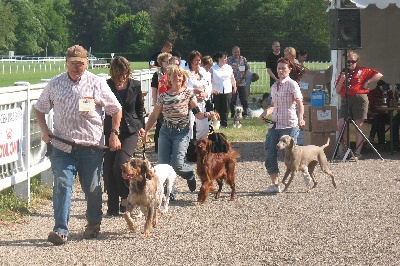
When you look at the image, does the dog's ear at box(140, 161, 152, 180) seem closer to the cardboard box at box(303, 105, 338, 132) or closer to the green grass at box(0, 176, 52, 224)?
the green grass at box(0, 176, 52, 224)

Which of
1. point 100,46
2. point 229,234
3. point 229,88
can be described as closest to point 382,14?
point 229,88

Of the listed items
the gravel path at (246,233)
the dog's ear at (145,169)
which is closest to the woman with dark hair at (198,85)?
the gravel path at (246,233)

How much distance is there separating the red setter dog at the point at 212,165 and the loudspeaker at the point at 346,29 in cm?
546

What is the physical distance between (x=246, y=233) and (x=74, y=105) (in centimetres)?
219

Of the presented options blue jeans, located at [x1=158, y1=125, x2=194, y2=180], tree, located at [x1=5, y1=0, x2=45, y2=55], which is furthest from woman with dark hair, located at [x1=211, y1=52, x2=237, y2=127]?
tree, located at [x1=5, y1=0, x2=45, y2=55]

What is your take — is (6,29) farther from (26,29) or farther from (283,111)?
(283,111)

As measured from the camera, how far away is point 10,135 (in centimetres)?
1074

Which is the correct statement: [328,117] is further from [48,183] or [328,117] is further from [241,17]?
[241,17]

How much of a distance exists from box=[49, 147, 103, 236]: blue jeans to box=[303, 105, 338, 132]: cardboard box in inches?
337

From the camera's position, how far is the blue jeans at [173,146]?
36.8ft

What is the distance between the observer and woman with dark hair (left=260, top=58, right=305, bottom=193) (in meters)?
12.4

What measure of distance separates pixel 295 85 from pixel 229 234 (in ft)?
11.5

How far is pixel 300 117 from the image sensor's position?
12.3m

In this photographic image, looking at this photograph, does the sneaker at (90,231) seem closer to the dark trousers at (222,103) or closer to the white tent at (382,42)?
the dark trousers at (222,103)
